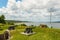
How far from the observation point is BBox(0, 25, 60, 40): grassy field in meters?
2.39

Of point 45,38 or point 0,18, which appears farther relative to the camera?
point 0,18

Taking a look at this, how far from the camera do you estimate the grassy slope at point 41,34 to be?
2.39 meters

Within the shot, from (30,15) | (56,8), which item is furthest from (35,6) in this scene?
(56,8)

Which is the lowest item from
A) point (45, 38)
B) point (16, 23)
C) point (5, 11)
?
point (45, 38)

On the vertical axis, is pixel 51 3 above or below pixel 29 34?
above

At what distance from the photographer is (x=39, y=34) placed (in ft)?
8.04

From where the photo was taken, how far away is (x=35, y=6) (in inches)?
101

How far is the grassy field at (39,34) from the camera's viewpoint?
7.85 ft

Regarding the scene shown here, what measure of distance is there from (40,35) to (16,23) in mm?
540

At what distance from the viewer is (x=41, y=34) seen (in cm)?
245

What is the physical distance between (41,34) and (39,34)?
38mm

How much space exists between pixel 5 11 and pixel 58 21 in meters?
1.06

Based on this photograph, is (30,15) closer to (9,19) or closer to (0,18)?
(9,19)

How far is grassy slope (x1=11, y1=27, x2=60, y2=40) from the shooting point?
239cm
